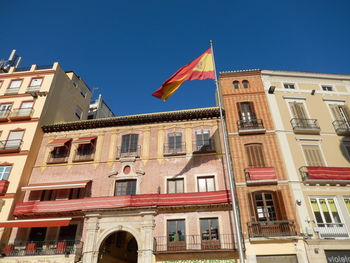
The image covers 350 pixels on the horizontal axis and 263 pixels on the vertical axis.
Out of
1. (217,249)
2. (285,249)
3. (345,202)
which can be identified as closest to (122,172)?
(217,249)

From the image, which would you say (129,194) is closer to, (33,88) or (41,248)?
(41,248)

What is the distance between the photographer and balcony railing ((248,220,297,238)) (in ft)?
52.1

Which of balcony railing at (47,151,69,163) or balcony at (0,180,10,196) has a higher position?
balcony railing at (47,151,69,163)

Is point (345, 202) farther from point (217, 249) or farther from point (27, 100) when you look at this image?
point (27, 100)

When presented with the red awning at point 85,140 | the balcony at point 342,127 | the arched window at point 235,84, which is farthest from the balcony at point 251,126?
the red awning at point 85,140

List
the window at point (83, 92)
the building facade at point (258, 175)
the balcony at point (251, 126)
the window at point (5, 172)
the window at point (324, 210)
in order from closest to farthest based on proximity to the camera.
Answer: the building facade at point (258, 175)
the window at point (324, 210)
the balcony at point (251, 126)
the window at point (5, 172)
the window at point (83, 92)

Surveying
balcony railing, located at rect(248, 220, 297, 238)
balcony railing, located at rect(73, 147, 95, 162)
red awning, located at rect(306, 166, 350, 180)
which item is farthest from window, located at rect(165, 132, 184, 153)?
red awning, located at rect(306, 166, 350, 180)

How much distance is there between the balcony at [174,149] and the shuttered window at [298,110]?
33.7ft

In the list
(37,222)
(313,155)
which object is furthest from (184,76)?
(37,222)

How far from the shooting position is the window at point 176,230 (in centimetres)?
1715

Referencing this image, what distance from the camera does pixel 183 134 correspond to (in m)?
21.8

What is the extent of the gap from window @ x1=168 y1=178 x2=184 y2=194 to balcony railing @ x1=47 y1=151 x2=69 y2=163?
32.8ft

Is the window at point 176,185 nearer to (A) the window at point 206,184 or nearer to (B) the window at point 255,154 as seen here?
(A) the window at point 206,184

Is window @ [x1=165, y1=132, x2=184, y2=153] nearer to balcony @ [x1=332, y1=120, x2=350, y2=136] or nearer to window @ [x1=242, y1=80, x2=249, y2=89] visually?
window @ [x1=242, y1=80, x2=249, y2=89]
